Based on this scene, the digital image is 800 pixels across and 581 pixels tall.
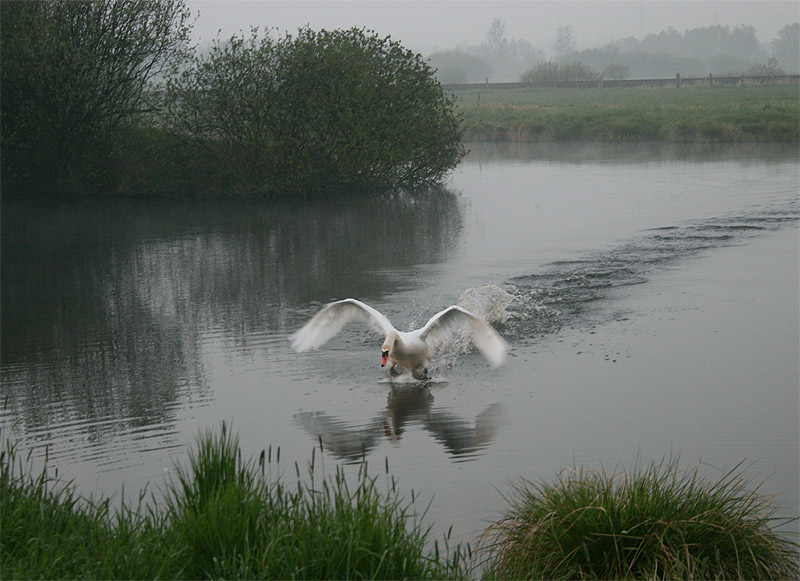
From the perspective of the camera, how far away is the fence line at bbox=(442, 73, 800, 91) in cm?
7581

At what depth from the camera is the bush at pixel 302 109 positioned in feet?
89.7

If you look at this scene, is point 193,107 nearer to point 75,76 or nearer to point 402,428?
point 75,76

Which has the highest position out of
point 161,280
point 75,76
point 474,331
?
point 75,76

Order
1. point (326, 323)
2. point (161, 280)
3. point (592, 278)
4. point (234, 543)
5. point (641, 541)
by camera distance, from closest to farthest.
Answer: point (234, 543) → point (641, 541) → point (326, 323) → point (592, 278) → point (161, 280)

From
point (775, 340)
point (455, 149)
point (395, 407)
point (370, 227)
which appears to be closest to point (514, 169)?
point (455, 149)

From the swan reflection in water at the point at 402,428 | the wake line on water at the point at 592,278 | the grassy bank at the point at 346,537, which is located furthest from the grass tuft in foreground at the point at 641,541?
the wake line on water at the point at 592,278

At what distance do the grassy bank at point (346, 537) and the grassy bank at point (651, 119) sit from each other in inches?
1366

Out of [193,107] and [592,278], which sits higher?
[193,107]

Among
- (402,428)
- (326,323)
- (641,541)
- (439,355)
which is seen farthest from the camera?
(439,355)

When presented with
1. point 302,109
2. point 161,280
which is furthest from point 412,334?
point 302,109

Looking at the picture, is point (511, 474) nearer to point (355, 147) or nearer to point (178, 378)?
point (178, 378)

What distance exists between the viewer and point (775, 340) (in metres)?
12.4

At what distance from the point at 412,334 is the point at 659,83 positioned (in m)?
77.6

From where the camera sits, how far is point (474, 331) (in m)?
11.2
